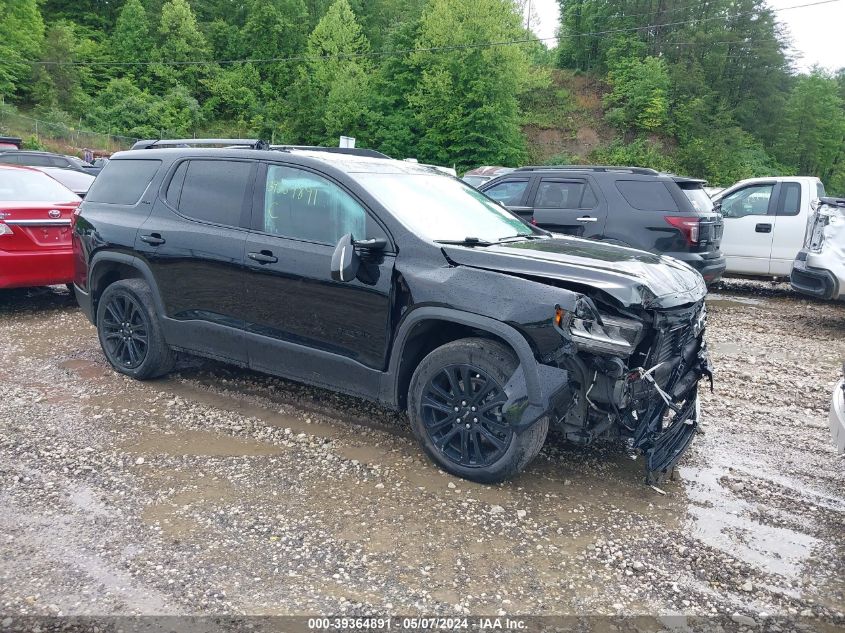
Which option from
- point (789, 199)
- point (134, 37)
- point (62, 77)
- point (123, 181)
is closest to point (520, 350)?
point (123, 181)

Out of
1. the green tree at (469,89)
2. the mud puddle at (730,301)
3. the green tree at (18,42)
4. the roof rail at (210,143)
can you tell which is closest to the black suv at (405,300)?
the roof rail at (210,143)

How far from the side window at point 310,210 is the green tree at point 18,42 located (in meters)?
49.1

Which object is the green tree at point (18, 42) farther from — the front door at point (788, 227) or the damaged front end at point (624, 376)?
the damaged front end at point (624, 376)

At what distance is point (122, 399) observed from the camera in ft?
16.9

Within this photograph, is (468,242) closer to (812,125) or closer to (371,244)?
(371,244)

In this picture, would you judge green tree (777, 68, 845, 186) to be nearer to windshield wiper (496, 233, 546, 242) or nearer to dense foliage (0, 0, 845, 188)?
dense foliage (0, 0, 845, 188)

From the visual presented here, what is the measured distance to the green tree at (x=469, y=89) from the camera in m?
43.2

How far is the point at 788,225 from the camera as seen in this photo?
34.1ft

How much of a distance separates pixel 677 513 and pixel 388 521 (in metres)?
1.59

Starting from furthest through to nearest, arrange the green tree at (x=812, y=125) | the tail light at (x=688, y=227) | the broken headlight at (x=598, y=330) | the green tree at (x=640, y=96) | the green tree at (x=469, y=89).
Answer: the green tree at (x=812, y=125) < the green tree at (x=640, y=96) < the green tree at (x=469, y=89) < the tail light at (x=688, y=227) < the broken headlight at (x=598, y=330)

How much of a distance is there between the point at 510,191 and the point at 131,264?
5.74m

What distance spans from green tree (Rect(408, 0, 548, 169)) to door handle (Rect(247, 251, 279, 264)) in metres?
39.8

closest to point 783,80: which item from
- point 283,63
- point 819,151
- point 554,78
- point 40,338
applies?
point 819,151

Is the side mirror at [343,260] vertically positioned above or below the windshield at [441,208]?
below
